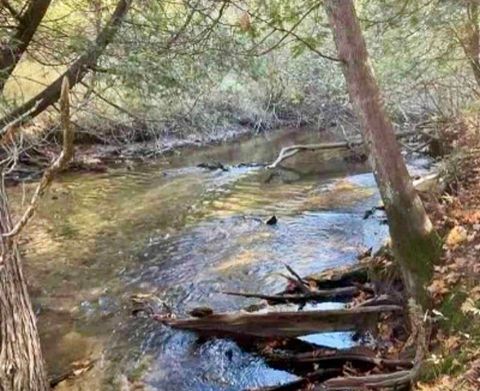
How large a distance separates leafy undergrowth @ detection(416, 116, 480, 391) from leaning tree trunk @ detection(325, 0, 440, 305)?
0.31 meters

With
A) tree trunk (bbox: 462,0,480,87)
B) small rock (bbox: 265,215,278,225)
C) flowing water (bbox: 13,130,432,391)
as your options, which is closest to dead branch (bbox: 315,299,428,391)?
flowing water (bbox: 13,130,432,391)

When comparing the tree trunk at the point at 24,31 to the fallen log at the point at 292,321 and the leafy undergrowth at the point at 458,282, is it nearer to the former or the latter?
the fallen log at the point at 292,321

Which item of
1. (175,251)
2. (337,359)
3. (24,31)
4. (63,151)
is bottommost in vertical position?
(337,359)

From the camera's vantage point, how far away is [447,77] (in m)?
9.77

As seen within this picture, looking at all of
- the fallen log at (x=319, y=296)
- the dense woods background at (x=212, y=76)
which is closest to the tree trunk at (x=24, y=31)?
the dense woods background at (x=212, y=76)

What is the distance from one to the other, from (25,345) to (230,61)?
528 centimetres

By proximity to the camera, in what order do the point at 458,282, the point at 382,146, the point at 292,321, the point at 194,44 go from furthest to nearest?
the point at 194,44 < the point at 292,321 < the point at 382,146 < the point at 458,282

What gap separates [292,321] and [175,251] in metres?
4.82

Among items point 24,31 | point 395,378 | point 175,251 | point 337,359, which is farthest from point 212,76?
point 395,378

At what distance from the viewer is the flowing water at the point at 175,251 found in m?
6.49

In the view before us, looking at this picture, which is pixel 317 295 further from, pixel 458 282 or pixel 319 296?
pixel 458 282

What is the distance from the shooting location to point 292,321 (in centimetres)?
608

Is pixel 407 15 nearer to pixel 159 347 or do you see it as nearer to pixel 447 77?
pixel 447 77

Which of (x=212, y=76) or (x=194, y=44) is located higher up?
(x=194, y=44)
